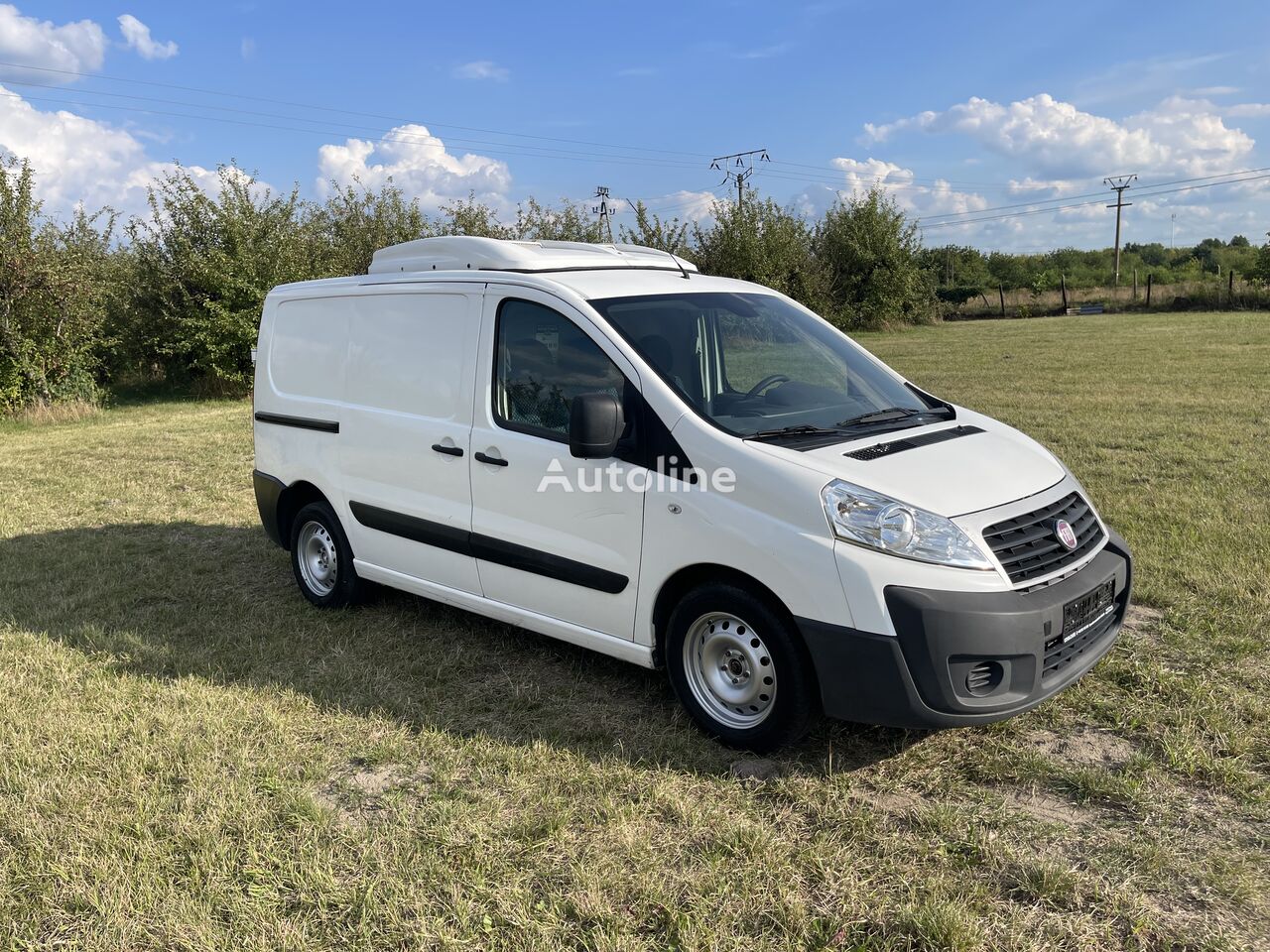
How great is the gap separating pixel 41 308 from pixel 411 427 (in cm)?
1420

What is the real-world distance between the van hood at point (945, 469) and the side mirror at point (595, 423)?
57 centimetres

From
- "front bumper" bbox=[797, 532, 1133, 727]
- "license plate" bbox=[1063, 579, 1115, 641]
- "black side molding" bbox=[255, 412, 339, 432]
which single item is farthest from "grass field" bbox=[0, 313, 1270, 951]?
"black side molding" bbox=[255, 412, 339, 432]

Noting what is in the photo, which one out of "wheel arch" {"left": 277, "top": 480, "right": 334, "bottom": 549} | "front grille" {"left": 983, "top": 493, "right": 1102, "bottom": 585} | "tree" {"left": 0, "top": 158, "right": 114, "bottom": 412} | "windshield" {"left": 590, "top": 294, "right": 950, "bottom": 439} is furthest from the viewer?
"tree" {"left": 0, "top": 158, "right": 114, "bottom": 412}

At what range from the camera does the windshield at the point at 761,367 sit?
379cm

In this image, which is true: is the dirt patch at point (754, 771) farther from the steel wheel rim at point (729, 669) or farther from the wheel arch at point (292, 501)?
the wheel arch at point (292, 501)

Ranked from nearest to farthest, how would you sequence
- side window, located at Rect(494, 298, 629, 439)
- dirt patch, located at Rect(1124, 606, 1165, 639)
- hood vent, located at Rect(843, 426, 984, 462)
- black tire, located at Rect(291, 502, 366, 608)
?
hood vent, located at Rect(843, 426, 984, 462)
side window, located at Rect(494, 298, 629, 439)
dirt patch, located at Rect(1124, 606, 1165, 639)
black tire, located at Rect(291, 502, 366, 608)

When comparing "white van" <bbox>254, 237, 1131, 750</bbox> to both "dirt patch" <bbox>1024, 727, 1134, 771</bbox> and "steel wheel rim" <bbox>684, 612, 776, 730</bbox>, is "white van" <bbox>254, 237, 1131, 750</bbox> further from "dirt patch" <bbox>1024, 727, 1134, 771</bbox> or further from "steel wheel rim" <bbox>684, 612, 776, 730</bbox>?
→ "dirt patch" <bbox>1024, 727, 1134, 771</bbox>

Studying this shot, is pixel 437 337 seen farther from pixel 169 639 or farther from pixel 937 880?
pixel 937 880

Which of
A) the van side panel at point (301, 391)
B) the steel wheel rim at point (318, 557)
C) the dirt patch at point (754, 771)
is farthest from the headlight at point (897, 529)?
the steel wheel rim at point (318, 557)

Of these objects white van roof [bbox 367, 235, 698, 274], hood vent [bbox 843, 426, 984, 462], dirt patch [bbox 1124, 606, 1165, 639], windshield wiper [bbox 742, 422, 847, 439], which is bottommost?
dirt patch [bbox 1124, 606, 1165, 639]

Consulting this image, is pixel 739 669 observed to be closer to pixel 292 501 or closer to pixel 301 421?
pixel 301 421

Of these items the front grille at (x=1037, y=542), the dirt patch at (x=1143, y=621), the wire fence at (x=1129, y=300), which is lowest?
the dirt patch at (x=1143, y=621)

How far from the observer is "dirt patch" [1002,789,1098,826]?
3.10 metres

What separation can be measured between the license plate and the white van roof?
2.61 meters
